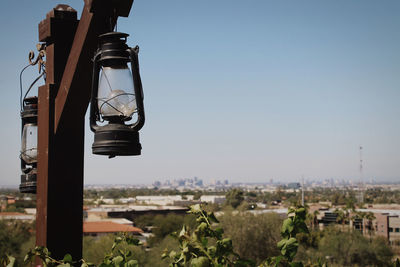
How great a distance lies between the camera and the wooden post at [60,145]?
1.97 meters

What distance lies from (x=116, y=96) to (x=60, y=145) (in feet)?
1.44

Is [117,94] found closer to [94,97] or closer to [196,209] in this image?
[94,97]

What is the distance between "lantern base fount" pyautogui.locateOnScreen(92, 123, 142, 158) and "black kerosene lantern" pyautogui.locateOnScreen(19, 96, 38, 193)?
28.1 inches

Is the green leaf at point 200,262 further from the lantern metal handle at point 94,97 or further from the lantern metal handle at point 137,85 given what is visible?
the lantern metal handle at point 94,97

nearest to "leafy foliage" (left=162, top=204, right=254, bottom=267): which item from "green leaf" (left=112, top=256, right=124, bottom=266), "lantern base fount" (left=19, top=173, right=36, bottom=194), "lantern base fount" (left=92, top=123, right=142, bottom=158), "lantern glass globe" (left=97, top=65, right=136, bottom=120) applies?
"green leaf" (left=112, top=256, right=124, bottom=266)

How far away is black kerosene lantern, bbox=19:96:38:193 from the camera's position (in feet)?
7.49

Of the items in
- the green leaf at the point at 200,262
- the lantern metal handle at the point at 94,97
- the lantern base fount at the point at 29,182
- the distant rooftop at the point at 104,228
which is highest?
the lantern metal handle at the point at 94,97

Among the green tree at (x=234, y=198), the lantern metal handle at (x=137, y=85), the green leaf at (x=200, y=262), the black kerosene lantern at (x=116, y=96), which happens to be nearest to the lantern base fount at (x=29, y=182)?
the black kerosene lantern at (x=116, y=96)

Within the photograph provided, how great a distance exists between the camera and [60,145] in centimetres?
201

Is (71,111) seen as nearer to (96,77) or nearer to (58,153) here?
(58,153)

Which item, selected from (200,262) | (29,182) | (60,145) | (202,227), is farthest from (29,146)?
(200,262)

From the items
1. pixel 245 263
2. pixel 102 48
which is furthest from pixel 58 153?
pixel 245 263

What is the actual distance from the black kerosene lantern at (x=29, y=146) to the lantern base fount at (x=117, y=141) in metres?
0.71

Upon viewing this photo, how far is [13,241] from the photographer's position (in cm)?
2667
